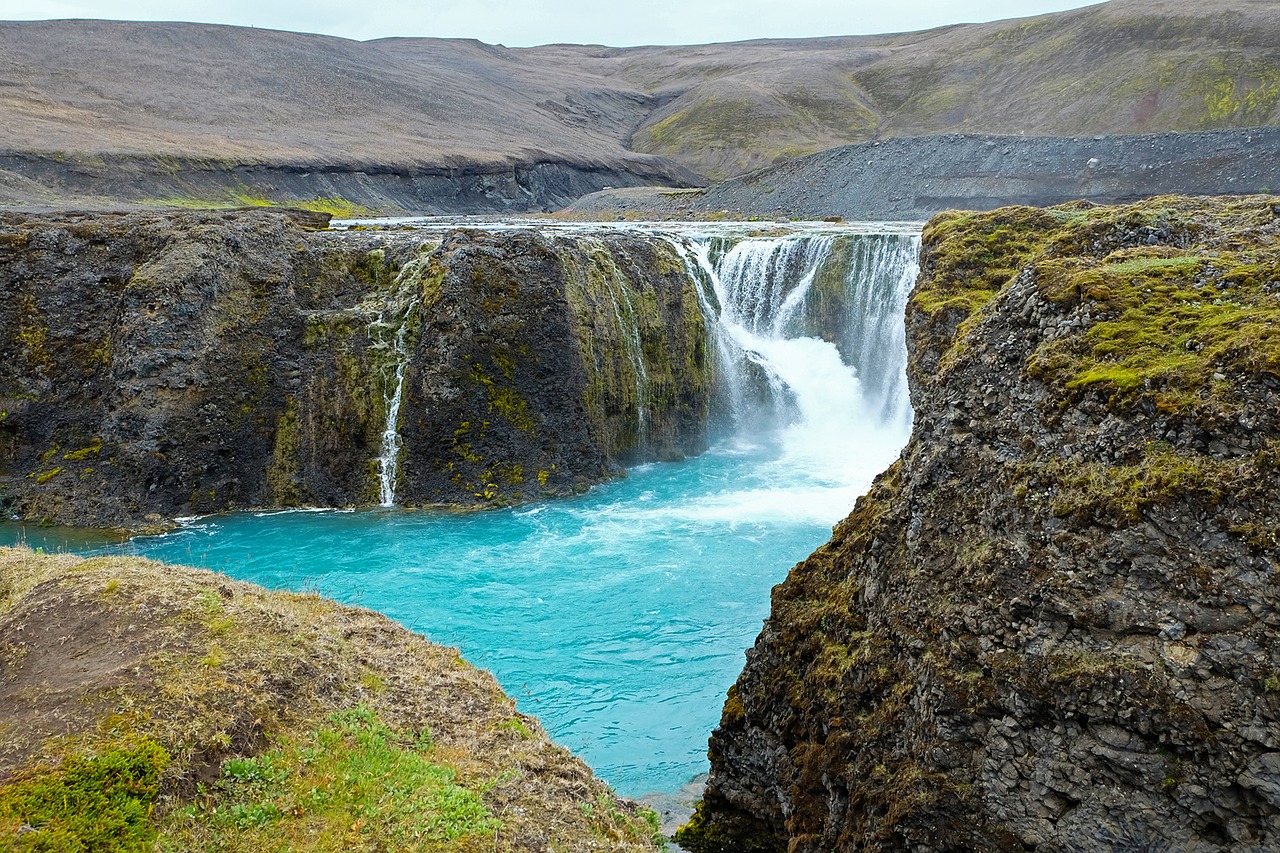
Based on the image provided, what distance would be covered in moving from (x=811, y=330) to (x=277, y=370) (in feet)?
52.1

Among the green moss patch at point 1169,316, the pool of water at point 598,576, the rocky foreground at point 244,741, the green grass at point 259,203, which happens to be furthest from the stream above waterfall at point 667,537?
the green grass at point 259,203

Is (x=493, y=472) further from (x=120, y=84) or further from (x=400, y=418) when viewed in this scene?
(x=120, y=84)

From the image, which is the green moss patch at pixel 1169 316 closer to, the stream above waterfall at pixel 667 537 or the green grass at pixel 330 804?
the green grass at pixel 330 804

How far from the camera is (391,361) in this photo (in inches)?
846

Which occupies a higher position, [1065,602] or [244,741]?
[1065,602]

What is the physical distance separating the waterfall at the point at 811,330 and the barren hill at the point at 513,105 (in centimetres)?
3859

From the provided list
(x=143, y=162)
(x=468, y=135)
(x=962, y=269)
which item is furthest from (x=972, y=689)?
(x=468, y=135)

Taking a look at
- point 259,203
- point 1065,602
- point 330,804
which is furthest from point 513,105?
point 1065,602

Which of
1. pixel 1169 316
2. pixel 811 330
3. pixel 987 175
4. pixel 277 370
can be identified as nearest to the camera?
pixel 1169 316

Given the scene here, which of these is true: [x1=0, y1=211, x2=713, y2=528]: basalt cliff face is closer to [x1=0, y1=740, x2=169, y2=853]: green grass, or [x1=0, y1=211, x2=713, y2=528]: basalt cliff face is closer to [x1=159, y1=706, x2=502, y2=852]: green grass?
[x1=159, y1=706, x2=502, y2=852]: green grass

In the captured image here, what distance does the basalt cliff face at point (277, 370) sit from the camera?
787 inches

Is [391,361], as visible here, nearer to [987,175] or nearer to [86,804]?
[86,804]

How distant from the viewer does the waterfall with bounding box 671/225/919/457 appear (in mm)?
26828

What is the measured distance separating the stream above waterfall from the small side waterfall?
0.07 metres
